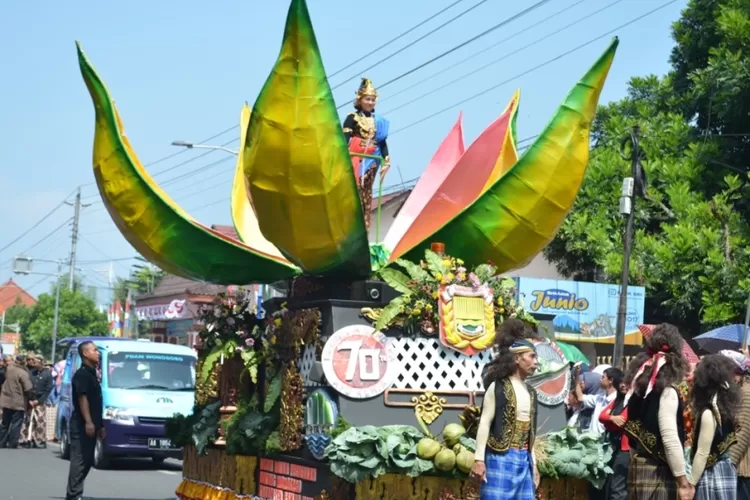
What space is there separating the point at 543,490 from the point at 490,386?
1419 mm

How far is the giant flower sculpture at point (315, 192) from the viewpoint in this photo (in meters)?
8.08

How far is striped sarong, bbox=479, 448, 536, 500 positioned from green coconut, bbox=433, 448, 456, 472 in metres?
0.67

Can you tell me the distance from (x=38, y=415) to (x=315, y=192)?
674 inches

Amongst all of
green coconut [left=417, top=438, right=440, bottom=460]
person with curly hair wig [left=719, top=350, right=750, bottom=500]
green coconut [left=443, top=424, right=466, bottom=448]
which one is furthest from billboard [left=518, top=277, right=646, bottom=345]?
green coconut [left=417, top=438, right=440, bottom=460]

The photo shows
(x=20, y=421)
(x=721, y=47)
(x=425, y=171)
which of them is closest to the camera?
(x=425, y=171)

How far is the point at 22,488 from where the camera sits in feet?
49.3

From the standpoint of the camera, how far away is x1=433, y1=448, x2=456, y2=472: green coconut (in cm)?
800

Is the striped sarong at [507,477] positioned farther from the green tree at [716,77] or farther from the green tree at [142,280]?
the green tree at [142,280]

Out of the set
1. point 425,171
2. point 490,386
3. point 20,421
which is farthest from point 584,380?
point 20,421

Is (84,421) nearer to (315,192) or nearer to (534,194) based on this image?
(315,192)

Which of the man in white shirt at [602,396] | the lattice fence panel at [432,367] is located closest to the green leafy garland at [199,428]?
the lattice fence panel at [432,367]

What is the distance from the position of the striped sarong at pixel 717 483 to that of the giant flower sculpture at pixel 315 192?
8.47 ft

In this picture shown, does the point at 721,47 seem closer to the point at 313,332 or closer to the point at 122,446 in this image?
the point at 122,446

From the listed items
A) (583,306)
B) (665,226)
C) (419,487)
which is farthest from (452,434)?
(665,226)
